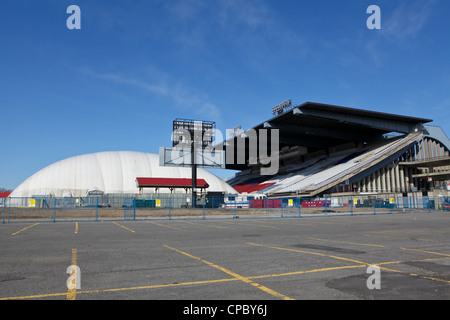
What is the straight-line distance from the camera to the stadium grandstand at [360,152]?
5847cm

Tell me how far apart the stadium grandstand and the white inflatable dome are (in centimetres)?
2171

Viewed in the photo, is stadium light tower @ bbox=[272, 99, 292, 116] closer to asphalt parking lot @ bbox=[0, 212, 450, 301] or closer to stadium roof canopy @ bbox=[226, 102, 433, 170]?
stadium roof canopy @ bbox=[226, 102, 433, 170]

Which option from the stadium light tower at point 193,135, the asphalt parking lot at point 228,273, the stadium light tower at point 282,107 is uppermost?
the stadium light tower at point 282,107

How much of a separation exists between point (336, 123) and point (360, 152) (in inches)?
466

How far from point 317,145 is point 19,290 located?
76.6 m

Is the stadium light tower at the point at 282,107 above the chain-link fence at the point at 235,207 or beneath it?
above

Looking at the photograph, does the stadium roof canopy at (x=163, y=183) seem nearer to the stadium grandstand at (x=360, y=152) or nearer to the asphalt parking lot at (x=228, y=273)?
the stadium grandstand at (x=360, y=152)

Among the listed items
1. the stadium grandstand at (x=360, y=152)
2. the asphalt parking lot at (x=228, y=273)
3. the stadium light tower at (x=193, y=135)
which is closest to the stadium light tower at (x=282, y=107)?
the stadium grandstand at (x=360, y=152)

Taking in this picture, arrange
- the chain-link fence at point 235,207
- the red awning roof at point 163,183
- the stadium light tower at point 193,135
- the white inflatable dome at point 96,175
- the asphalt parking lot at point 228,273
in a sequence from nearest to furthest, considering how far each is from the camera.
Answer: the asphalt parking lot at point 228,273
the chain-link fence at point 235,207
the stadium light tower at point 193,135
the red awning roof at point 163,183
the white inflatable dome at point 96,175

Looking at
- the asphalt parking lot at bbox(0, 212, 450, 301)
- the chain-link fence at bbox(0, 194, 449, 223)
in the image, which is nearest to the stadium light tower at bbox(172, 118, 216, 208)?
the chain-link fence at bbox(0, 194, 449, 223)

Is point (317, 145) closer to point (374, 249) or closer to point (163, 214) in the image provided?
point (163, 214)

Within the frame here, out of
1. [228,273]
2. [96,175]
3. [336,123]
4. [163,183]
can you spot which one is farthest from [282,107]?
[228,273]

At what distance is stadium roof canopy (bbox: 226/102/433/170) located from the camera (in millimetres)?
56312
